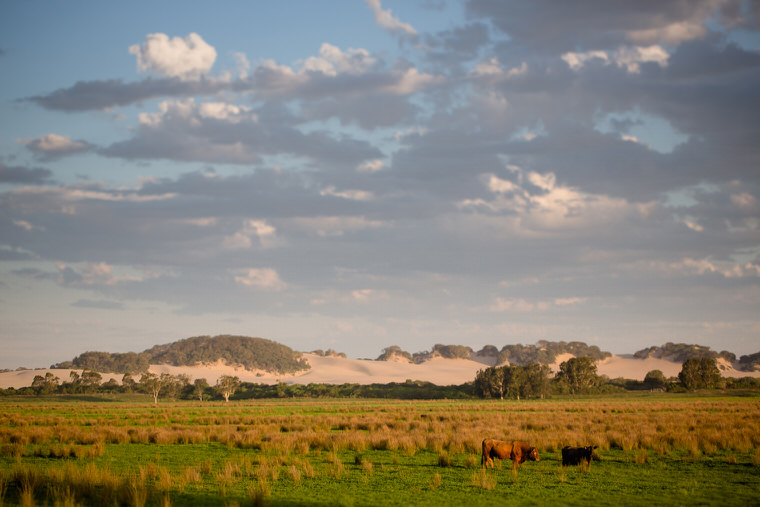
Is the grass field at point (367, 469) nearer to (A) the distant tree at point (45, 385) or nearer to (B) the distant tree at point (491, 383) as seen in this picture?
(B) the distant tree at point (491, 383)

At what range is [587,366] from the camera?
121438 mm

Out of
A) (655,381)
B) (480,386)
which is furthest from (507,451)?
(655,381)

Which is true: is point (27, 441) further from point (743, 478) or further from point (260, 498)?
point (743, 478)

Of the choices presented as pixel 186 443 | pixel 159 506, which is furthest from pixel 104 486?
pixel 186 443

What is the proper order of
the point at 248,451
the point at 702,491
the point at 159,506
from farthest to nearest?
the point at 248,451
the point at 702,491
the point at 159,506

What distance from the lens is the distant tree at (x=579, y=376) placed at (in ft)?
395

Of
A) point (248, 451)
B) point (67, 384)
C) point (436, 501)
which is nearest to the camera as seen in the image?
point (436, 501)

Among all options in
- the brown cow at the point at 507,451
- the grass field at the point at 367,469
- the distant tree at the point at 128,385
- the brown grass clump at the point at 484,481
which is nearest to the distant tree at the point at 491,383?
the distant tree at the point at 128,385

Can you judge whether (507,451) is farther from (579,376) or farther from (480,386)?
(579,376)

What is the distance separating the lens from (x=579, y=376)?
120 m

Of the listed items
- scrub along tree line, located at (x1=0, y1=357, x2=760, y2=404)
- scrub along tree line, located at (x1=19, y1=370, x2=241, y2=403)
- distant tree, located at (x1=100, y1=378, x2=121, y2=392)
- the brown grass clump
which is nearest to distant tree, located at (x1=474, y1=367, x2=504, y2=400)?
scrub along tree line, located at (x1=0, y1=357, x2=760, y2=404)

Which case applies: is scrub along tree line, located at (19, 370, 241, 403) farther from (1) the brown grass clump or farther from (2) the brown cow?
(1) the brown grass clump

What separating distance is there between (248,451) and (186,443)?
4662mm

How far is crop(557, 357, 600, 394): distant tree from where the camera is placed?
120 m
